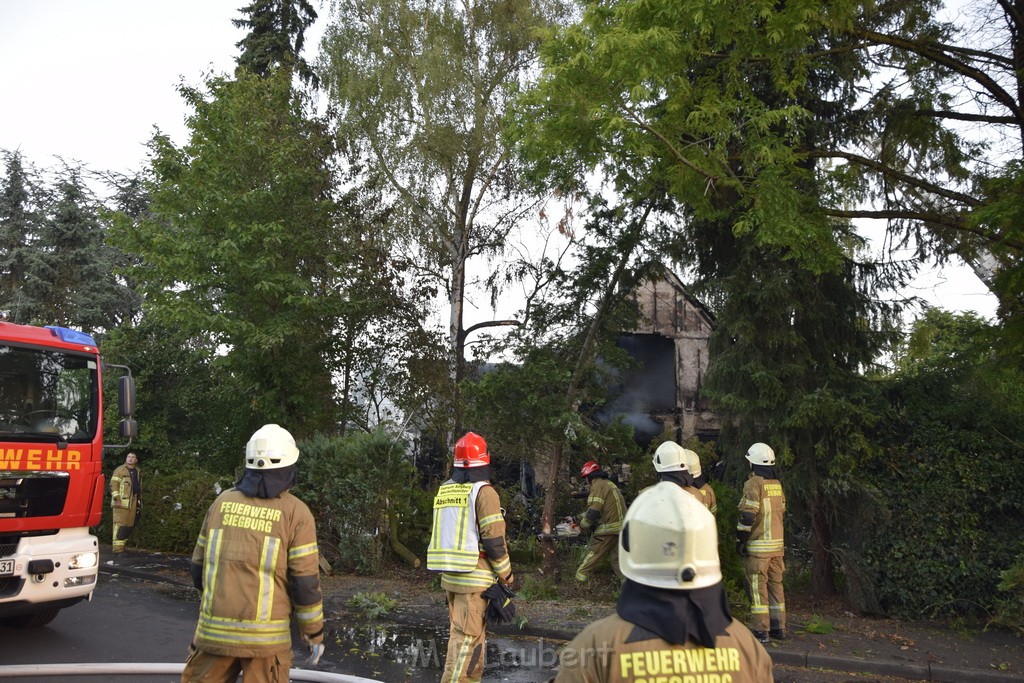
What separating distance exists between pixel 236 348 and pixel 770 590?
11.3 metres

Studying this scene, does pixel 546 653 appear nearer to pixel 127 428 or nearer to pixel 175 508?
pixel 127 428

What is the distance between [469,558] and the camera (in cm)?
564

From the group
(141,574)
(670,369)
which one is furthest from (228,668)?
(670,369)

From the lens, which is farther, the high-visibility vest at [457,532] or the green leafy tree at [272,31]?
the green leafy tree at [272,31]

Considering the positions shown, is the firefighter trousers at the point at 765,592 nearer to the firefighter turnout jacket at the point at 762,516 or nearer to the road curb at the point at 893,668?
the firefighter turnout jacket at the point at 762,516

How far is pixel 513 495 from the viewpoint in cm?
1309

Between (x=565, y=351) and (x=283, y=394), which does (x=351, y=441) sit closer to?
(x=565, y=351)

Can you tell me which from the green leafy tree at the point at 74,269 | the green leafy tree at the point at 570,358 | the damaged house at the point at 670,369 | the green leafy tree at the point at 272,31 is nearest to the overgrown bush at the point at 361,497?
the green leafy tree at the point at 570,358

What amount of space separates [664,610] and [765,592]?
701 centimetres

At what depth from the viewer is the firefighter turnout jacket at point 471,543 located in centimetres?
563

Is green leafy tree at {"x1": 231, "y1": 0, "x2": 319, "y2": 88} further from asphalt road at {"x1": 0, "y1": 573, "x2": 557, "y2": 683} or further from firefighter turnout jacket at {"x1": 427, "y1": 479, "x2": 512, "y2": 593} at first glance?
firefighter turnout jacket at {"x1": 427, "y1": 479, "x2": 512, "y2": 593}

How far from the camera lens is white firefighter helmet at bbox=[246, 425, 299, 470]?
4.38 m

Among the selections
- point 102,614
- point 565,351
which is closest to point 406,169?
point 565,351

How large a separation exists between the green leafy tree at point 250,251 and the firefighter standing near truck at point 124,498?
2.69 metres
